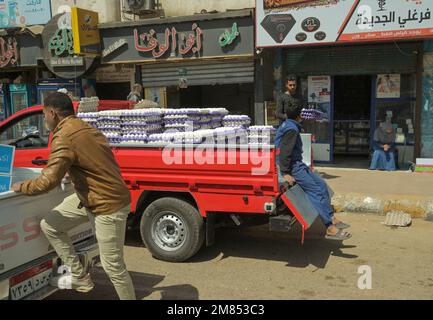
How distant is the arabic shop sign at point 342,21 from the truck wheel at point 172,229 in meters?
6.33

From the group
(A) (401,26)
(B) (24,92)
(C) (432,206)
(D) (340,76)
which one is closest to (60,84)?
(B) (24,92)

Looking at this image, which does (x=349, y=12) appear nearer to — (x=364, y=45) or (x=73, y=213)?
(x=364, y=45)

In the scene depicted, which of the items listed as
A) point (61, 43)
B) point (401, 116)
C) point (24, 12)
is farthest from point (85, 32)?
point (401, 116)

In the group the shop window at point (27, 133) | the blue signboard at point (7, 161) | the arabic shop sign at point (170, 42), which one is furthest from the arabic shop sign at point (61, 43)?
→ the blue signboard at point (7, 161)

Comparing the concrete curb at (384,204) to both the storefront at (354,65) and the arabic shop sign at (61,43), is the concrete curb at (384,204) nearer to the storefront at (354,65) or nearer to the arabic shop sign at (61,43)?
the storefront at (354,65)

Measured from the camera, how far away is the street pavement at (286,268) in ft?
14.3

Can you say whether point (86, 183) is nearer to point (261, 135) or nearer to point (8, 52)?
point (261, 135)

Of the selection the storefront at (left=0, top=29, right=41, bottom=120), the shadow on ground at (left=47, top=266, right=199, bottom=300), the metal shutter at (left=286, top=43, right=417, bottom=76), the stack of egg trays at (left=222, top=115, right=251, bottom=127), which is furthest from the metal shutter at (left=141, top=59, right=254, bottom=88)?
the shadow on ground at (left=47, top=266, right=199, bottom=300)

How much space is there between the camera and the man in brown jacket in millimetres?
3287

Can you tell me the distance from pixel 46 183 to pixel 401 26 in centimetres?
824

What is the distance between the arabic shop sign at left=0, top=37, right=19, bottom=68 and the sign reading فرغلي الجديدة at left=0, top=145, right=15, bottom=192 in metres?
11.1

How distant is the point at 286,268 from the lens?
4.99 metres

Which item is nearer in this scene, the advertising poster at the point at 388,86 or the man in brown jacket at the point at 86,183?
the man in brown jacket at the point at 86,183

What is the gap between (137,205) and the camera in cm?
Result: 524
